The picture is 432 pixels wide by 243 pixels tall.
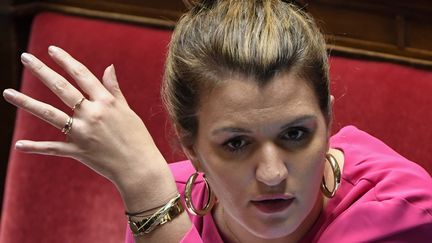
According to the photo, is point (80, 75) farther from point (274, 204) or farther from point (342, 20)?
point (342, 20)

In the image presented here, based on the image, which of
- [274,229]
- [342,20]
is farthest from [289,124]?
[342,20]

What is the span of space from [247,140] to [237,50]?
0.11 m

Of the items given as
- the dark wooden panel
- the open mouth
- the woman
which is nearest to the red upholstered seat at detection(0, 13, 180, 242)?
the dark wooden panel

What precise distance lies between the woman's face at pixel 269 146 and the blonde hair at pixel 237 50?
0.7 inches

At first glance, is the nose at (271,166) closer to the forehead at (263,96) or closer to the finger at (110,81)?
the forehead at (263,96)

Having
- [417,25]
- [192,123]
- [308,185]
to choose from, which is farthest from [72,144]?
[417,25]

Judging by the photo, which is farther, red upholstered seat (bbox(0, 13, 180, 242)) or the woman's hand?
red upholstered seat (bbox(0, 13, 180, 242))

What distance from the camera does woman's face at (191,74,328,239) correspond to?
0.92m

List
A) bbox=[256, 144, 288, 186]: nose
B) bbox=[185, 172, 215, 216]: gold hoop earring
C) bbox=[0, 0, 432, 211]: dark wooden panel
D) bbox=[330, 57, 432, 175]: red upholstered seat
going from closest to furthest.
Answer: bbox=[256, 144, 288, 186]: nose → bbox=[185, 172, 215, 216]: gold hoop earring → bbox=[330, 57, 432, 175]: red upholstered seat → bbox=[0, 0, 432, 211]: dark wooden panel

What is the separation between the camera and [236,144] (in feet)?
3.11

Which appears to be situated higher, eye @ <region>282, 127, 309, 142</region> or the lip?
eye @ <region>282, 127, 309, 142</region>

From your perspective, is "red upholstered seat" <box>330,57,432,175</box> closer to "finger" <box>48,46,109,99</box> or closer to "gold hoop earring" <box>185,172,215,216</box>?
"gold hoop earring" <box>185,172,215,216</box>

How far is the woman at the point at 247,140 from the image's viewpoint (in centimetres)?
93

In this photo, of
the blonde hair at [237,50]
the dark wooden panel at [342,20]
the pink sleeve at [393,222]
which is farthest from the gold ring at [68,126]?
the dark wooden panel at [342,20]
